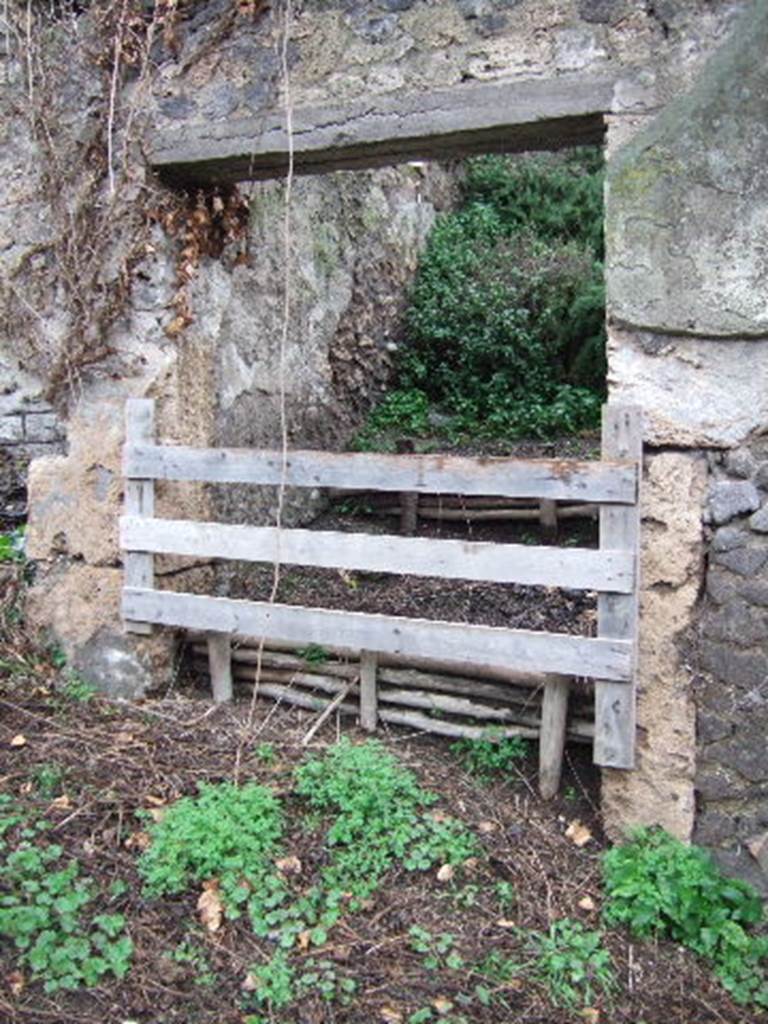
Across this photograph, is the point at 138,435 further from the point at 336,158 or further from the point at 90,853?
the point at 90,853

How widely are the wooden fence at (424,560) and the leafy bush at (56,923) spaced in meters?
1.12

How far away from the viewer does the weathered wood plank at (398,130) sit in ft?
11.0

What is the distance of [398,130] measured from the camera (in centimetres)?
358

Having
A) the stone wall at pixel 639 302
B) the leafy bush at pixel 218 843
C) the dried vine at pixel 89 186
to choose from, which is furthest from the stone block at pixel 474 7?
the leafy bush at pixel 218 843

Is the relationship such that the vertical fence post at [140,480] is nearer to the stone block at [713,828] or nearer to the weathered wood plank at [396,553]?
the weathered wood plank at [396,553]

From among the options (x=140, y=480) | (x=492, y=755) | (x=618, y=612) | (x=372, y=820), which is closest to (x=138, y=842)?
(x=372, y=820)

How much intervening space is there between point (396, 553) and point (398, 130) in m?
1.60

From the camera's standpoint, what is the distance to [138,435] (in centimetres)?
403

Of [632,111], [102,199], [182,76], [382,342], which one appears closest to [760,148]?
[632,111]

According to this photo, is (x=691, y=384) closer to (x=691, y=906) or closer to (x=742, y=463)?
(x=742, y=463)

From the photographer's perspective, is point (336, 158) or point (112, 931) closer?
point (112, 931)

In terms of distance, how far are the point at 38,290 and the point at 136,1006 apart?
3.11m

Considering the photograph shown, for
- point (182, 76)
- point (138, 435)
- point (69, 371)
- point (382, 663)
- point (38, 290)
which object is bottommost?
point (382, 663)

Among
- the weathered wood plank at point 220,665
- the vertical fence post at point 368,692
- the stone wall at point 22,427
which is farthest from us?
the stone wall at point 22,427
